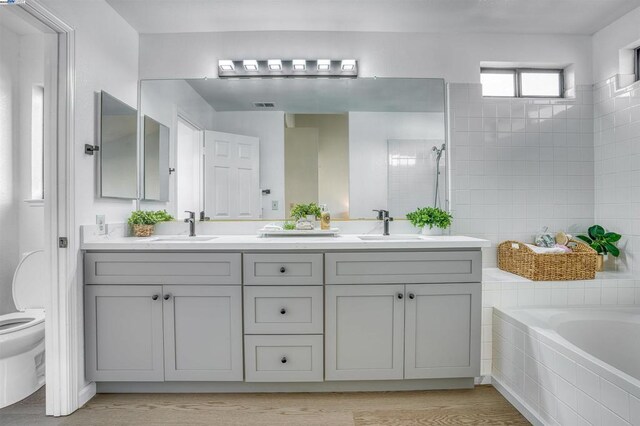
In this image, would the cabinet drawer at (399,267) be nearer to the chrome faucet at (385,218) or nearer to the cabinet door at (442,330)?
the cabinet door at (442,330)

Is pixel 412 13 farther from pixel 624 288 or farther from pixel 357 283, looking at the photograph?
pixel 624 288

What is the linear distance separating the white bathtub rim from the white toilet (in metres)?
2.50

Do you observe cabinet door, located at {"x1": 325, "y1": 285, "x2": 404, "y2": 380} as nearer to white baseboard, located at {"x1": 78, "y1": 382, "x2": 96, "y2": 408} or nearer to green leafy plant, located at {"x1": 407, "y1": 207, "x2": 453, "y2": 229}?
green leafy plant, located at {"x1": 407, "y1": 207, "x2": 453, "y2": 229}

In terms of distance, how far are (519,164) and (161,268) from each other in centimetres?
250

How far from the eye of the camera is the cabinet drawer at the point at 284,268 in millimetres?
1889

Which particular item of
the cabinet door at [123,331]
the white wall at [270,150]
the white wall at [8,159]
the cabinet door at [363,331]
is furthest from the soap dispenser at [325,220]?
the white wall at [8,159]

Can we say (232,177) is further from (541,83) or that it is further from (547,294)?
(541,83)

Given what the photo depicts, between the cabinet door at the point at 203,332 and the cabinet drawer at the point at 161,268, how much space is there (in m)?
0.05

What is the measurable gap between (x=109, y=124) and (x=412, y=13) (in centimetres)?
203

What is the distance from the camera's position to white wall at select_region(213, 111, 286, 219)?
2.43 m

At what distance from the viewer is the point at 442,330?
6.30ft

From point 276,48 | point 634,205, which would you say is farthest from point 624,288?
point 276,48

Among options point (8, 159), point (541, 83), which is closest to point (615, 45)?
point (541, 83)

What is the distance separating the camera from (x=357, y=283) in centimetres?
190
